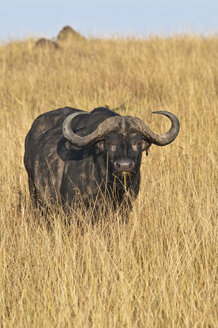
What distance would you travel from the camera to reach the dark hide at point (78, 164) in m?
4.51

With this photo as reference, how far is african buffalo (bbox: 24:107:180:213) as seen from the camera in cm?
446

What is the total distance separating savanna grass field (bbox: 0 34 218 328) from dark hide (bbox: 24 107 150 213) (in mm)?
181

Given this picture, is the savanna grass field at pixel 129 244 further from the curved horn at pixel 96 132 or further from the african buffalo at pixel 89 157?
the curved horn at pixel 96 132

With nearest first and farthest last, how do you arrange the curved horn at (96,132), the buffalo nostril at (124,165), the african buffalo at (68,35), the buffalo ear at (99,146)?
the buffalo nostril at (124,165), the curved horn at (96,132), the buffalo ear at (99,146), the african buffalo at (68,35)

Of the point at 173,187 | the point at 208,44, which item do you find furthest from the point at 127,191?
the point at 208,44

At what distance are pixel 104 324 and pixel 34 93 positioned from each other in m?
7.78

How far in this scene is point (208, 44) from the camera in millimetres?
14672

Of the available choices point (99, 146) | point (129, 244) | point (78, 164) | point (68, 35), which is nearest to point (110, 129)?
point (99, 146)

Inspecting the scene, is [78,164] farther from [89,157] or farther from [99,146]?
[99,146]

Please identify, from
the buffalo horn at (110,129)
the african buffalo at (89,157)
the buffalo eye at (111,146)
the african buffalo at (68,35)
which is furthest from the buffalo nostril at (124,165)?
the african buffalo at (68,35)

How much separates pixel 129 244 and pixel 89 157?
1.16 m

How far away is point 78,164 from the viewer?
4980mm

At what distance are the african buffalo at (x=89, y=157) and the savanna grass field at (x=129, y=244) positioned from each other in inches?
7.5

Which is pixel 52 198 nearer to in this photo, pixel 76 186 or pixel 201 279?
pixel 76 186
